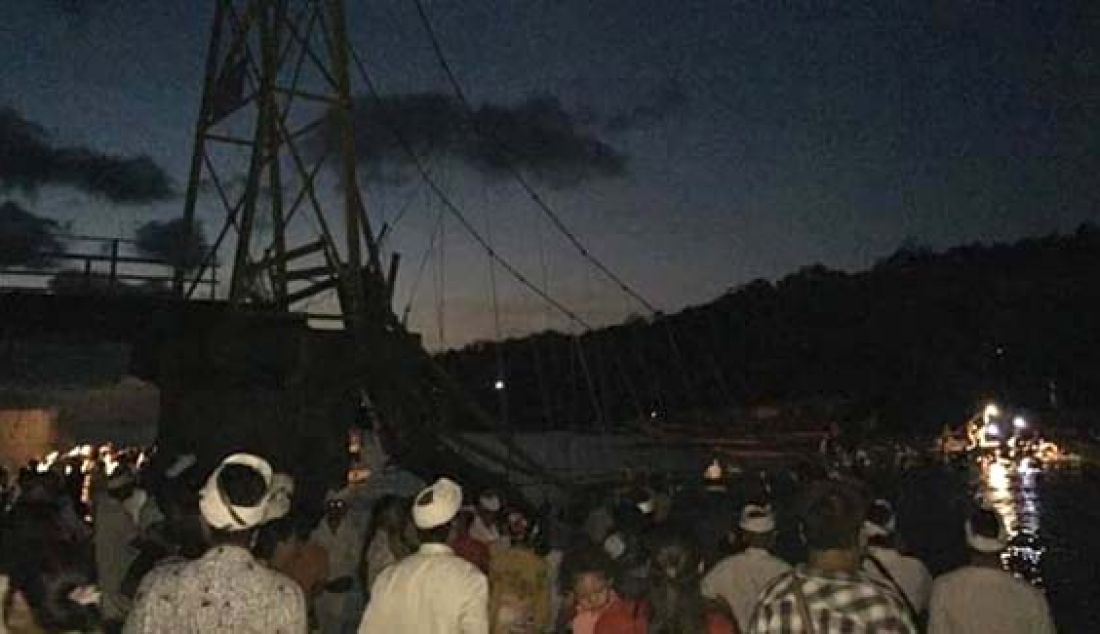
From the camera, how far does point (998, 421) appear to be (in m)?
54.5

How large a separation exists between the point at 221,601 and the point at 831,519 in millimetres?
1928

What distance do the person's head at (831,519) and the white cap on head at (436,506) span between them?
1700 millimetres

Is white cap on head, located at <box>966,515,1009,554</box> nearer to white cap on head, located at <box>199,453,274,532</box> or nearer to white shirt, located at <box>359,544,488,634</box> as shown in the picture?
white shirt, located at <box>359,544,488,634</box>

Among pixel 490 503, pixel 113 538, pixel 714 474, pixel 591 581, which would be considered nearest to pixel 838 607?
pixel 591 581

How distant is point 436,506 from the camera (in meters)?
4.26

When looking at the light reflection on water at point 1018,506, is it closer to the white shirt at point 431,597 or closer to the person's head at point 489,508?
the white shirt at point 431,597

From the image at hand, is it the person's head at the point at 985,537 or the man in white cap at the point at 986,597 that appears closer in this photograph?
the man in white cap at the point at 986,597

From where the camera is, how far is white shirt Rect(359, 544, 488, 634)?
4059mm

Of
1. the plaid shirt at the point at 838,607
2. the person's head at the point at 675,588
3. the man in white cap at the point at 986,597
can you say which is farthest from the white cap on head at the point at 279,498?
the man in white cap at the point at 986,597

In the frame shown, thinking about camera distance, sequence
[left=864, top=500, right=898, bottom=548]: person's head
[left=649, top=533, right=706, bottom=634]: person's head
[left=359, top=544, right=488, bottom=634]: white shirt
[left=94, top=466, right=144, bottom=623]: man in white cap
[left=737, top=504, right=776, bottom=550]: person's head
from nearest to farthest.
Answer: [left=649, top=533, right=706, bottom=634]: person's head → [left=359, top=544, right=488, bottom=634]: white shirt → [left=737, top=504, right=776, bottom=550]: person's head → [left=864, top=500, right=898, bottom=548]: person's head → [left=94, top=466, right=144, bottom=623]: man in white cap

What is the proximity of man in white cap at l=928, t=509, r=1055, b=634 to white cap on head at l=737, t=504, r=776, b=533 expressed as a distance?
99 centimetres

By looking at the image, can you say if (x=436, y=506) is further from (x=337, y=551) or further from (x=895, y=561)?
(x=337, y=551)

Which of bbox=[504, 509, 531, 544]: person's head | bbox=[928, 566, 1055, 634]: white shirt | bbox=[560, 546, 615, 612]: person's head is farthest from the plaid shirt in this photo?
bbox=[504, 509, 531, 544]: person's head

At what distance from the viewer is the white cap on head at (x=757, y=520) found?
18.7 feet
